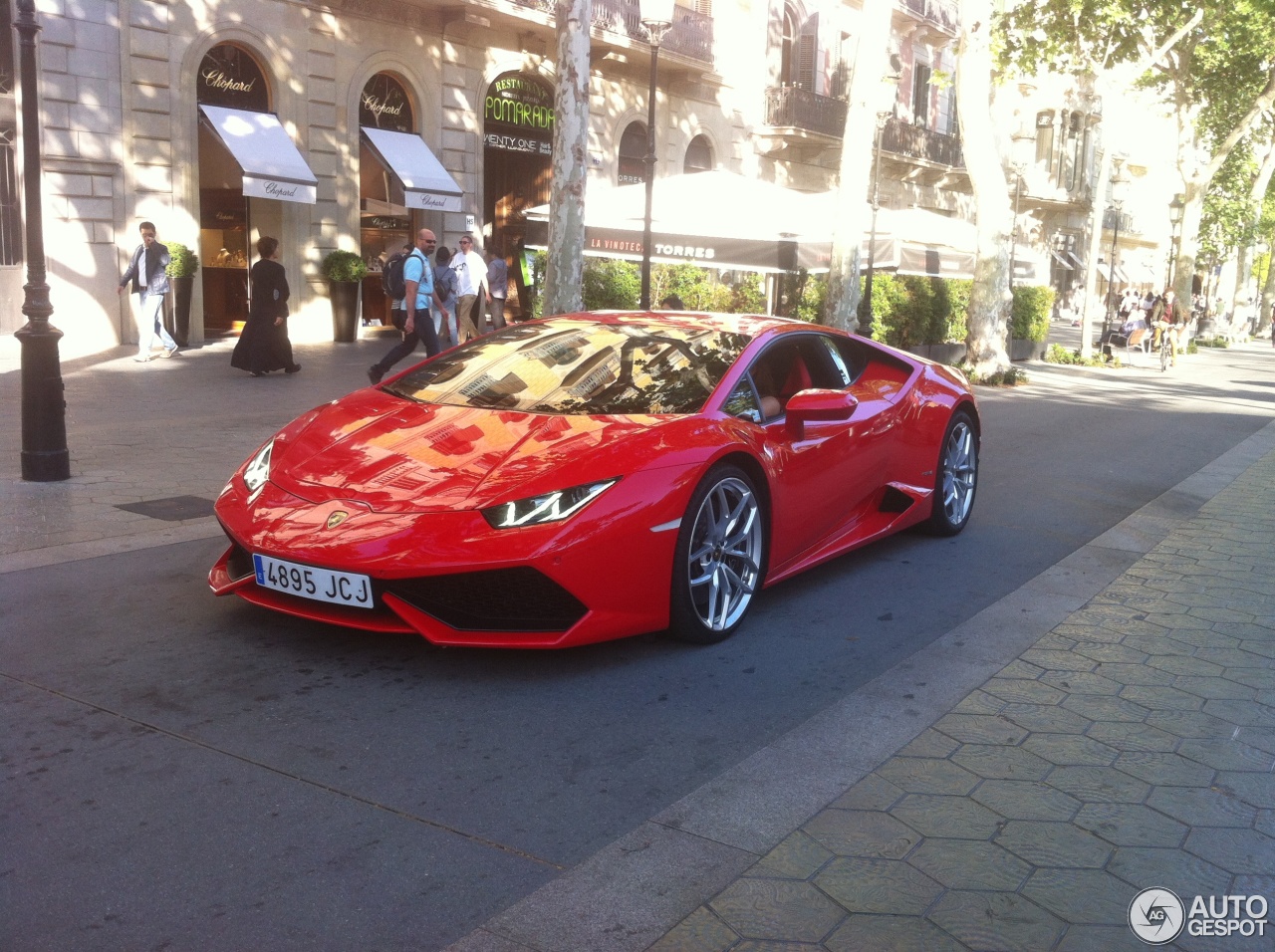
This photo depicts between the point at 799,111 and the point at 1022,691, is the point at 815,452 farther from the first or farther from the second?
the point at 799,111

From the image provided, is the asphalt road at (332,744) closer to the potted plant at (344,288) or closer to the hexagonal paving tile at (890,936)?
the hexagonal paving tile at (890,936)

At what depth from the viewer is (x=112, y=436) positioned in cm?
1007

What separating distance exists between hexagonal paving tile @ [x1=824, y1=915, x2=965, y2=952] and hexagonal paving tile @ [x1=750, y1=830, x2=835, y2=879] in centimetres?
23

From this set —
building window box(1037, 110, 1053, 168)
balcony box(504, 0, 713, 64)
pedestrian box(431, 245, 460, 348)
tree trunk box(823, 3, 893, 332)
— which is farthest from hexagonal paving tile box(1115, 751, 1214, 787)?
building window box(1037, 110, 1053, 168)

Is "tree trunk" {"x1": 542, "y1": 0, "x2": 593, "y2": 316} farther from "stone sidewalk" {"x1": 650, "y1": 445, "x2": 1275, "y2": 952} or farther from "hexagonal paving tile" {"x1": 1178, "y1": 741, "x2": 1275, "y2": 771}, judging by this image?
"hexagonal paving tile" {"x1": 1178, "y1": 741, "x2": 1275, "y2": 771}

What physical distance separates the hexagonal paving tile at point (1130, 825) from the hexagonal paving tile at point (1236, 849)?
0.05m

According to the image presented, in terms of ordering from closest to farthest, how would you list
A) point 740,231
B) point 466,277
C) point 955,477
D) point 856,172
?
point 955,477
point 740,231
point 856,172
point 466,277

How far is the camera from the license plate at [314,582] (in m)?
4.31

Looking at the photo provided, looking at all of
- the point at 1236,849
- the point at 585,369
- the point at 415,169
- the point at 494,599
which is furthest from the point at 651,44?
the point at 1236,849

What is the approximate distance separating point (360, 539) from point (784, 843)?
1851 millimetres

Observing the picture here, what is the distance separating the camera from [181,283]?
1858 centimetres

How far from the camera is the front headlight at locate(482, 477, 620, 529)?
14.3 ft

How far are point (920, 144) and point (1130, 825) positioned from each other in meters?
37.3

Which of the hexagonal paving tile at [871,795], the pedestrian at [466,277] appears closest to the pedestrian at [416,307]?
the pedestrian at [466,277]
